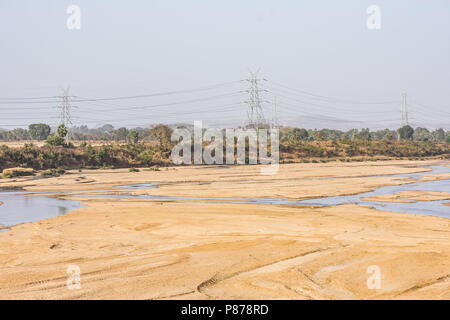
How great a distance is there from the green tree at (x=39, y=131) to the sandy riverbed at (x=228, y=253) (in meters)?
138

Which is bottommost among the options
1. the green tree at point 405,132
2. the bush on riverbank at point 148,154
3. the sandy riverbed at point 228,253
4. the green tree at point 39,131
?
the sandy riverbed at point 228,253

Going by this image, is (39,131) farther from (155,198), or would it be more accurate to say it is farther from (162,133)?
(155,198)

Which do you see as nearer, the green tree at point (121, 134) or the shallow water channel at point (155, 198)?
the shallow water channel at point (155, 198)

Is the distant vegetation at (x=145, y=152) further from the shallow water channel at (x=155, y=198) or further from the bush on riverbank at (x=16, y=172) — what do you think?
the shallow water channel at (x=155, y=198)

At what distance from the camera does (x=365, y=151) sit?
103812 millimetres

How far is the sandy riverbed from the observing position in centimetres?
1327

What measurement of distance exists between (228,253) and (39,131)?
155 metres

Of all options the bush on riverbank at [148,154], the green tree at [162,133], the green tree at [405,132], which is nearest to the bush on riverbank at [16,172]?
the bush on riverbank at [148,154]

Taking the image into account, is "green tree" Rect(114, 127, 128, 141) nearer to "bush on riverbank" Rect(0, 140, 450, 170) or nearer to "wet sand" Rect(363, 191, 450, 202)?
"bush on riverbank" Rect(0, 140, 450, 170)

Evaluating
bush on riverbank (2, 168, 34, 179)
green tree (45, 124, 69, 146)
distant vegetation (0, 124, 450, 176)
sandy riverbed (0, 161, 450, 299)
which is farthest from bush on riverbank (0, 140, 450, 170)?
sandy riverbed (0, 161, 450, 299)

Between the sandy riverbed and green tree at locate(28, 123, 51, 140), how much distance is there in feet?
Result: 452

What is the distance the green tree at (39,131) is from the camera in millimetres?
159875

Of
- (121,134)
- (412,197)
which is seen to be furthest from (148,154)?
(121,134)
